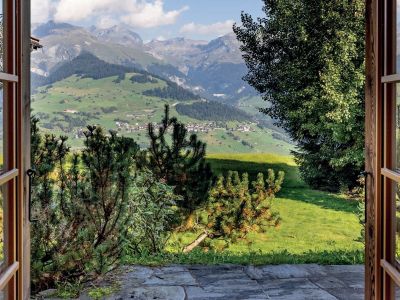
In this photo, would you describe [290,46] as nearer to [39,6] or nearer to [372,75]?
[39,6]

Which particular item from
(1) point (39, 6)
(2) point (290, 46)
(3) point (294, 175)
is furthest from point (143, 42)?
(3) point (294, 175)

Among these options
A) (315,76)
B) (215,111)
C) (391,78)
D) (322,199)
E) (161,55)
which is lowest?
(322,199)

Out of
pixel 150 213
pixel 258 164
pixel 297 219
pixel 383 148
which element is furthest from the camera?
pixel 258 164

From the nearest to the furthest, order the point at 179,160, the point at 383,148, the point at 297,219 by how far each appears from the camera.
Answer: the point at 383,148, the point at 179,160, the point at 297,219

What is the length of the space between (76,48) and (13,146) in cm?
533

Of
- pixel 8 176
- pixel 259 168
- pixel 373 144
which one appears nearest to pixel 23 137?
pixel 8 176

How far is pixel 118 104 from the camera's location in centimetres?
605

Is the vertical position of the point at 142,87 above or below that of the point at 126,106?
above

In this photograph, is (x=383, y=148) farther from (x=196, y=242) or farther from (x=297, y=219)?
(x=297, y=219)

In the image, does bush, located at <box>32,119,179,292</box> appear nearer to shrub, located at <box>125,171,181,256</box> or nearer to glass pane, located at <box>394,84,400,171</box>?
shrub, located at <box>125,171,181,256</box>

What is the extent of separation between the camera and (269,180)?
451 cm

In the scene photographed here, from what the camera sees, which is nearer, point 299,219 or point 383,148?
point 383,148

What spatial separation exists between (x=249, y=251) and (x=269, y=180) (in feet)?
2.13

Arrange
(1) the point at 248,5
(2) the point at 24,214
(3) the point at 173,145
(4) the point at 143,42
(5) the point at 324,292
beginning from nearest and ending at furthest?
1. (2) the point at 24,214
2. (5) the point at 324,292
3. (3) the point at 173,145
4. (1) the point at 248,5
5. (4) the point at 143,42
